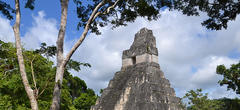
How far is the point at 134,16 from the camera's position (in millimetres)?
7746

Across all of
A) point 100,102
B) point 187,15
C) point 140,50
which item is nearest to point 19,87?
point 100,102

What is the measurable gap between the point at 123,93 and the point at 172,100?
2752mm

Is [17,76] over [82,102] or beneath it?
beneath

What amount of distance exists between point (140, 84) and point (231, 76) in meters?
15.7

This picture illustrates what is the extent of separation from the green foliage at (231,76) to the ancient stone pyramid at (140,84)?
13.3 m

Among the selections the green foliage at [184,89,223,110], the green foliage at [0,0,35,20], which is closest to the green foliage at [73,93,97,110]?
the green foliage at [184,89,223,110]

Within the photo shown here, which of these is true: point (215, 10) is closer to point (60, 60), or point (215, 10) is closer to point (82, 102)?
point (60, 60)

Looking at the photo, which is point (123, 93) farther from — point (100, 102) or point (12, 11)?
point (12, 11)

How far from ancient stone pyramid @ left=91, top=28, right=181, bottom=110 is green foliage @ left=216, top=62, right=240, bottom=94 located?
13.3 m

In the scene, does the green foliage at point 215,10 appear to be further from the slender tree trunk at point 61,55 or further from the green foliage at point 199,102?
the green foliage at point 199,102

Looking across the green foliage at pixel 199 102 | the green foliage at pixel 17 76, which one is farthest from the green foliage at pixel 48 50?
the green foliage at pixel 199 102

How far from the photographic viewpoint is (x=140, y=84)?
1253cm

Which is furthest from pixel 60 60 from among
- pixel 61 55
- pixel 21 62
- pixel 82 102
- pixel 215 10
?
pixel 82 102

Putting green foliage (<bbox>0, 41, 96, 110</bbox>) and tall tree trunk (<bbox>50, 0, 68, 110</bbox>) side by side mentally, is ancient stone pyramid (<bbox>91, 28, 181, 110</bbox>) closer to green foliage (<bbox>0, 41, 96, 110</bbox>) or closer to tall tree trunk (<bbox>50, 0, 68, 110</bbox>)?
green foliage (<bbox>0, 41, 96, 110</bbox>)
